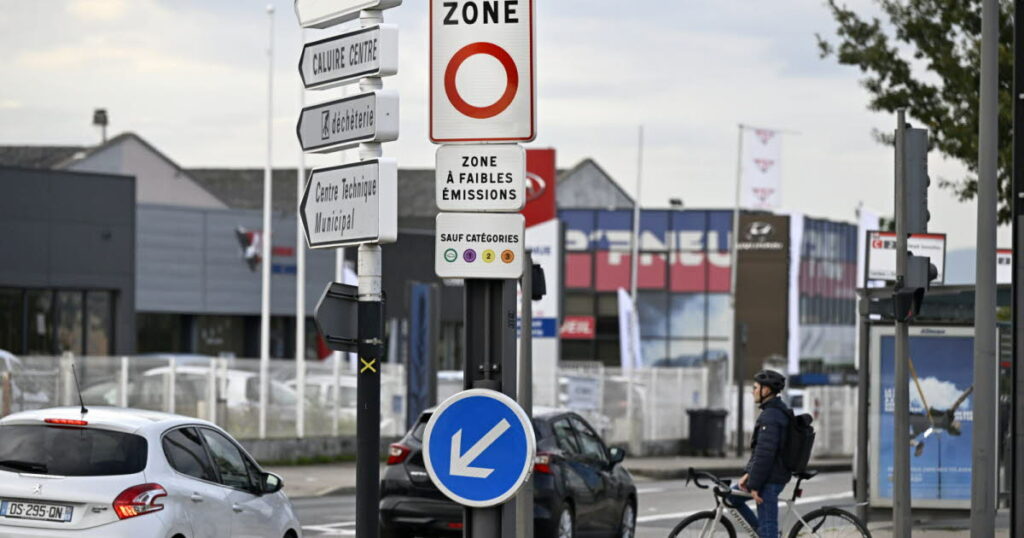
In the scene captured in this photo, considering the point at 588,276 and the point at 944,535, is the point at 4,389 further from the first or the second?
the point at 588,276

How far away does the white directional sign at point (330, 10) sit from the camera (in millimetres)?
8695

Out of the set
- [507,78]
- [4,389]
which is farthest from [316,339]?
[507,78]

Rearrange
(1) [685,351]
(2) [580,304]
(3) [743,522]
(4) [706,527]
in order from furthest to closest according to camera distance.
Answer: (1) [685,351] → (2) [580,304] → (4) [706,527] → (3) [743,522]

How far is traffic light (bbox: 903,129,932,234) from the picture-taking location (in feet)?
50.0

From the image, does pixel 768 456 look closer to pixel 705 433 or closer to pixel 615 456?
pixel 615 456

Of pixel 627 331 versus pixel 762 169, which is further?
pixel 762 169

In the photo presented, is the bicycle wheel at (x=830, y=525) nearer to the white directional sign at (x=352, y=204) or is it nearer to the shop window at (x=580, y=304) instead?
the white directional sign at (x=352, y=204)

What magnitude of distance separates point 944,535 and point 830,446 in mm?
26625

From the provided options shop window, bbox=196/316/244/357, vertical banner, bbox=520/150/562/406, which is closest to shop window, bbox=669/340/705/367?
shop window, bbox=196/316/244/357

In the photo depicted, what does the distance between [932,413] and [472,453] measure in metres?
14.1

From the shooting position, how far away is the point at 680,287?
280ft

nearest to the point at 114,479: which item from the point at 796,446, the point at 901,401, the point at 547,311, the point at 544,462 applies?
the point at 796,446

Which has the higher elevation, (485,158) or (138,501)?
(485,158)

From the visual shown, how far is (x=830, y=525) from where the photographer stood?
46.3 ft
